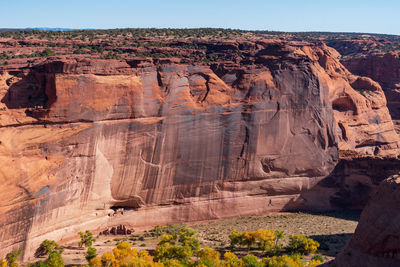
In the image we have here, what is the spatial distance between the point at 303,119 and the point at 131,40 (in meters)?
→ 17.0

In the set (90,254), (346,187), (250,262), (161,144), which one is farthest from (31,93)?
(346,187)

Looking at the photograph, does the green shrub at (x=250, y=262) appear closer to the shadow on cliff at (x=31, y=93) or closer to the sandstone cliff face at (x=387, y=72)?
the shadow on cliff at (x=31, y=93)

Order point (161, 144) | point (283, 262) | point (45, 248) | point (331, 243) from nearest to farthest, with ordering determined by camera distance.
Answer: point (283, 262)
point (45, 248)
point (331, 243)
point (161, 144)

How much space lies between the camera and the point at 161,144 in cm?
2620

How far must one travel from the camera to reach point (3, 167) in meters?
21.0

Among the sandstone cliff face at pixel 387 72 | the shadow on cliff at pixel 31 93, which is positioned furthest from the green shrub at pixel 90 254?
the sandstone cliff face at pixel 387 72

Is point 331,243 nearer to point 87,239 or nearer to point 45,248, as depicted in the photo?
point 87,239

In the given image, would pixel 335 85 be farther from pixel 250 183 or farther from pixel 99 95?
pixel 99 95

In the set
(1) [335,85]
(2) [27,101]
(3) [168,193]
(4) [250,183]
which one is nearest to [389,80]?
(1) [335,85]

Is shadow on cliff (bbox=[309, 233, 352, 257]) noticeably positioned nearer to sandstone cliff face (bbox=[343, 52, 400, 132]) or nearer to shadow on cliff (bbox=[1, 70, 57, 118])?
shadow on cliff (bbox=[1, 70, 57, 118])

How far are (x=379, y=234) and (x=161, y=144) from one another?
1625 cm

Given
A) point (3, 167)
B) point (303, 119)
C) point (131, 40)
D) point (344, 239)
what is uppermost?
point (131, 40)

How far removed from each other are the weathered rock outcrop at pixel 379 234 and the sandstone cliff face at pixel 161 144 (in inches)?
604

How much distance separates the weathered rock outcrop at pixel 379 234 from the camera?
469 inches
